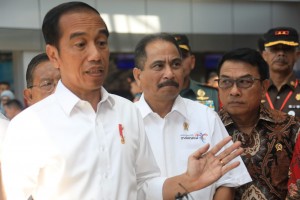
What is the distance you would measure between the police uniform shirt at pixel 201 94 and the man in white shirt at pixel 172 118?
4.26ft

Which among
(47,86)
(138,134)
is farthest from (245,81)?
(47,86)

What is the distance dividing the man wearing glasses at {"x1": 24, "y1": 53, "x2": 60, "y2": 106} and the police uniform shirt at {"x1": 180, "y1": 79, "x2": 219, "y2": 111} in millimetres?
1579

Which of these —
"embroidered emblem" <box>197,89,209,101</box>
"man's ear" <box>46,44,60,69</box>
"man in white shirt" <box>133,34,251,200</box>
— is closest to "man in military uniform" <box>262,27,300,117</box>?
"embroidered emblem" <box>197,89,209,101</box>

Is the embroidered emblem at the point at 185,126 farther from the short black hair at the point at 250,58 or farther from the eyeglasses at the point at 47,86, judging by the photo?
the eyeglasses at the point at 47,86

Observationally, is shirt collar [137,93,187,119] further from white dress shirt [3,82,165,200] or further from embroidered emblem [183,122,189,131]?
white dress shirt [3,82,165,200]

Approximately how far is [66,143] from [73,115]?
15cm

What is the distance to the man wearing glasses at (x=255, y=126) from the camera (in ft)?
9.97

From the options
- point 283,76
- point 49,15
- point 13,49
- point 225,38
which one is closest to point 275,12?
point 225,38

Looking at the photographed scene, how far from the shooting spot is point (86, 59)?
2145 millimetres

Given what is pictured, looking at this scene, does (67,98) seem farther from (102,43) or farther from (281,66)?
(281,66)

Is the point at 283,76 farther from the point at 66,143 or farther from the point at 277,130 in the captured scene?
the point at 66,143

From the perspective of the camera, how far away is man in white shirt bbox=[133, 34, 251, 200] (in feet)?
9.59

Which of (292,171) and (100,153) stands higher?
(100,153)

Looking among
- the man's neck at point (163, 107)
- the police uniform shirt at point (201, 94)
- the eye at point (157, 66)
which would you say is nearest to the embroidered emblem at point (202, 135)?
the man's neck at point (163, 107)
